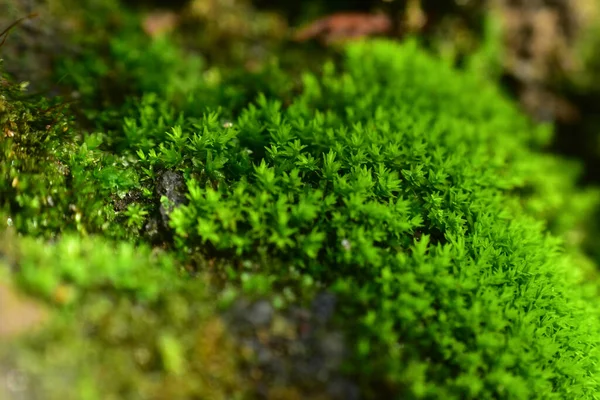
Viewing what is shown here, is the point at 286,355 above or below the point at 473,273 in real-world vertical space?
below

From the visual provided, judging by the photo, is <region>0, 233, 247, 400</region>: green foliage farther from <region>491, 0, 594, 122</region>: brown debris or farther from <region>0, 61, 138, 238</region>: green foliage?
<region>491, 0, 594, 122</region>: brown debris

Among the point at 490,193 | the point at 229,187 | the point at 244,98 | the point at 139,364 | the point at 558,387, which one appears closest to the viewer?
the point at 139,364

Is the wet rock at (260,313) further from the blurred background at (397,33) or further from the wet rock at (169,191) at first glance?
the blurred background at (397,33)

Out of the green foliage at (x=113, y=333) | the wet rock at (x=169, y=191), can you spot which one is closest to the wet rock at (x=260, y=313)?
the green foliage at (x=113, y=333)

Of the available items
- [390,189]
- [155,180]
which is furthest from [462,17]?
[155,180]

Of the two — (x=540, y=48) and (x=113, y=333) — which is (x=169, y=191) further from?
(x=540, y=48)

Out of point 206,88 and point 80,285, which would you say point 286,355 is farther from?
point 206,88

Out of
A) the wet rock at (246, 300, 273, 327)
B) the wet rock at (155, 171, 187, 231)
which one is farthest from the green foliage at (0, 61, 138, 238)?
the wet rock at (246, 300, 273, 327)
